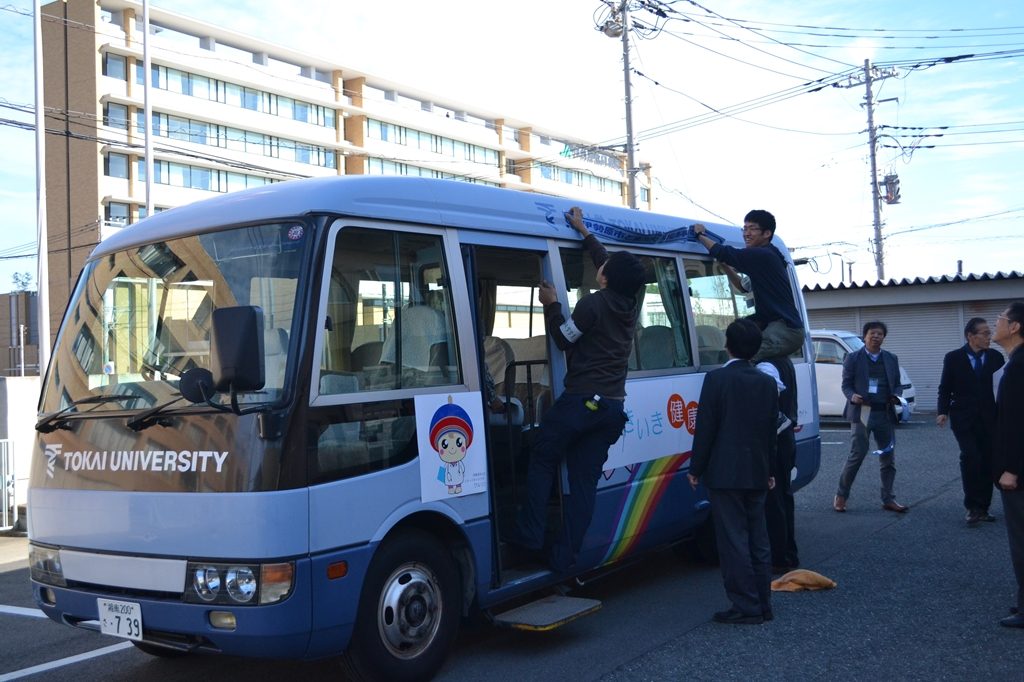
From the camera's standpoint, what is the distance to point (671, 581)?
773 centimetres

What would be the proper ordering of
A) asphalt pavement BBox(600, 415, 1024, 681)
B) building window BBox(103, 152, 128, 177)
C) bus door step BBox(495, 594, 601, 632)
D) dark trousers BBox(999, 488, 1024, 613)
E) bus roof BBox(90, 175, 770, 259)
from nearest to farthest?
bus roof BBox(90, 175, 770, 259) < asphalt pavement BBox(600, 415, 1024, 681) < bus door step BBox(495, 594, 601, 632) < dark trousers BBox(999, 488, 1024, 613) < building window BBox(103, 152, 128, 177)

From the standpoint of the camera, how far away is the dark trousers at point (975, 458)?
31.3ft

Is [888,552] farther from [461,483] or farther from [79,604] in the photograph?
[79,604]

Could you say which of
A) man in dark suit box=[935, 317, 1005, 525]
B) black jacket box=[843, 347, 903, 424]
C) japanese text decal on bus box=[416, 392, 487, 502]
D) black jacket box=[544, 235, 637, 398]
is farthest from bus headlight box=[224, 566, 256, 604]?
black jacket box=[843, 347, 903, 424]

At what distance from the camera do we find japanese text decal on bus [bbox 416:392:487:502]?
17.2ft

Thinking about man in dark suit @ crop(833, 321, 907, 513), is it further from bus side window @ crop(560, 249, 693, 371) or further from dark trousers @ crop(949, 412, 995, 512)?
bus side window @ crop(560, 249, 693, 371)

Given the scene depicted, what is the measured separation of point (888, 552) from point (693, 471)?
2968 millimetres

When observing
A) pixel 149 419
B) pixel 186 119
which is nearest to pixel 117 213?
pixel 186 119

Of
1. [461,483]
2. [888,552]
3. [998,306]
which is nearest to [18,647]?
[461,483]

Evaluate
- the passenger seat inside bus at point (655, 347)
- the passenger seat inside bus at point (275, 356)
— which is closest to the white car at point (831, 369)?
the passenger seat inside bus at point (655, 347)

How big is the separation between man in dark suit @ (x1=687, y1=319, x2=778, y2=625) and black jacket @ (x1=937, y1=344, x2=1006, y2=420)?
165 inches

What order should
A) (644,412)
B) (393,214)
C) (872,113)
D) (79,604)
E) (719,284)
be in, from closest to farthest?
(79,604) → (393,214) → (644,412) → (719,284) → (872,113)

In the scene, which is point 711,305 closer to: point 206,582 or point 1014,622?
point 1014,622

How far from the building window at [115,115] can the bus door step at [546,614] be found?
169ft
